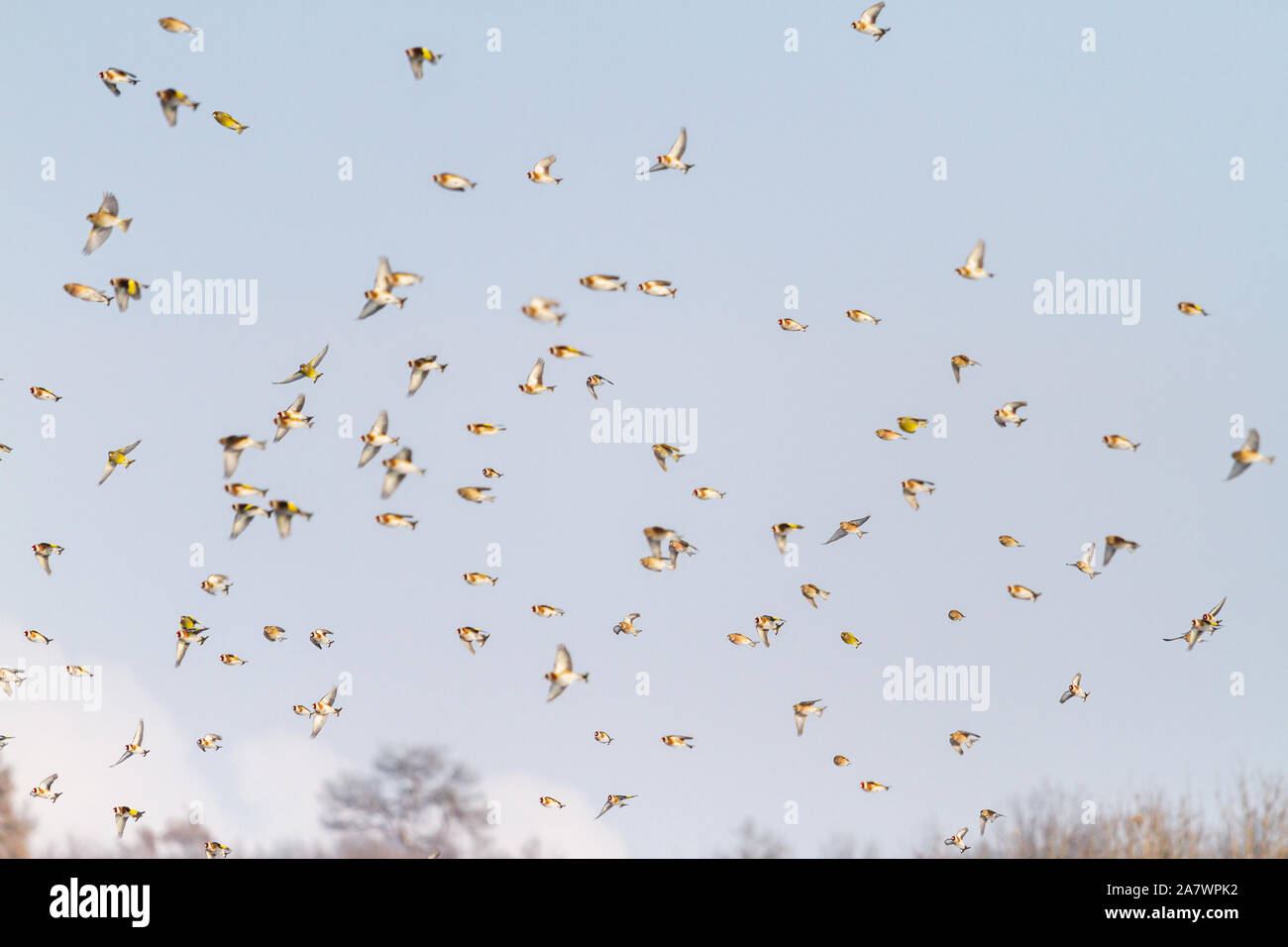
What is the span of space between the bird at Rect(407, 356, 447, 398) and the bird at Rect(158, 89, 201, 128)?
630cm

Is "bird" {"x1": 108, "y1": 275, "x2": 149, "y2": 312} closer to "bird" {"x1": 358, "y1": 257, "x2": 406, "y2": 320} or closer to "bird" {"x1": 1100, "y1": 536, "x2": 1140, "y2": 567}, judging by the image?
"bird" {"x1": 358, "y1": 257, "x2": 406, "y2": 320}

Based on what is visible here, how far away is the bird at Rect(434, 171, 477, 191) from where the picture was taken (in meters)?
24.1

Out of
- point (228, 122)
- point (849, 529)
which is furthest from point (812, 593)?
point (228, 122)

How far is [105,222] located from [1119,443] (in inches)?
796

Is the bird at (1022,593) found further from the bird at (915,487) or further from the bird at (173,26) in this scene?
the bird at (173,26)

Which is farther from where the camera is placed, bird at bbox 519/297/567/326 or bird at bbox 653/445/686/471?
bird at bbox 653/445/686/471

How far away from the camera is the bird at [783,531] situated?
90.3ft

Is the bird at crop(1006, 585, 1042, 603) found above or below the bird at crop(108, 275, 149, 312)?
below

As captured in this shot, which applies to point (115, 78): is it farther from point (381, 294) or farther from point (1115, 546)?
point (1115, 546)

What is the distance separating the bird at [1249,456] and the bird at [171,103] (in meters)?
20.8

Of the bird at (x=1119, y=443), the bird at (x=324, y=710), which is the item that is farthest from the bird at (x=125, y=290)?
the bird at (x=1119, y=443)

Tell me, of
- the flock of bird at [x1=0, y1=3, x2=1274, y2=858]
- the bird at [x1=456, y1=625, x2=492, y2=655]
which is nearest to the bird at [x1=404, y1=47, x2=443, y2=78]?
the flock of bird at [x1=0, y1=3, x2=1274, y2=858]
